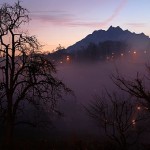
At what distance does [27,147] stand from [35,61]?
5425 mm

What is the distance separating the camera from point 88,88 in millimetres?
102500

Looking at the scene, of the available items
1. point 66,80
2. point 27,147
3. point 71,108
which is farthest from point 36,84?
point 66,80

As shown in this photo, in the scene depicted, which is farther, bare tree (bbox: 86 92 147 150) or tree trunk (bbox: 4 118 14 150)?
tree trunk (bbox: 4 118 14 150)

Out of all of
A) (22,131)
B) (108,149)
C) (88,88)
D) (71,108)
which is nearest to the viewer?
(108,149)

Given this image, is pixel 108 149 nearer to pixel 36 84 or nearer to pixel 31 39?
pixel 36 84

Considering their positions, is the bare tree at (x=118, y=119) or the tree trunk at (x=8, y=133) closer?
the bare tree at (x=118, y=119)

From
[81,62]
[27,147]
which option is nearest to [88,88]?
[81,62]

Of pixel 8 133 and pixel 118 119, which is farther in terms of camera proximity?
pixel 118 119

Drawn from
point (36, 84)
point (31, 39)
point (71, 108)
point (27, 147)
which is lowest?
point (71, 108)

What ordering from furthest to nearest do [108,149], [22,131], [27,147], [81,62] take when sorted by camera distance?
[81,62] → [22,131] → [27,147] → [108,149]

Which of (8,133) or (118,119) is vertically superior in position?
(8,133)

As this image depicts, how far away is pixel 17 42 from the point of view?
59.9ft

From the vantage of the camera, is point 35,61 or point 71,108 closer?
point 35,61

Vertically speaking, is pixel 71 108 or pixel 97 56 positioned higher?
pixel 97 56
